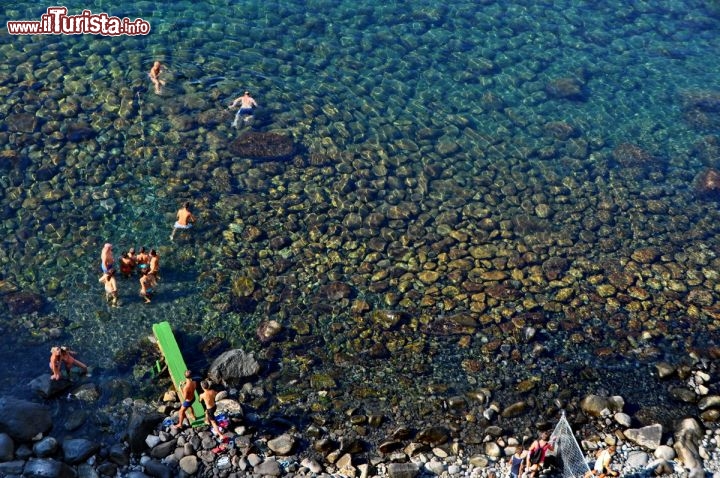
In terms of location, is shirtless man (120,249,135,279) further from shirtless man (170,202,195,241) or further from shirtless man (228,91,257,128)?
shirtless man (228,91,257,128)

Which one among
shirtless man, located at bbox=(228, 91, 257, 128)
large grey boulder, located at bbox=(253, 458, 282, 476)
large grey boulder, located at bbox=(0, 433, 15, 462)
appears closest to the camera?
large grey boulder, located at bbox=(0, 433, 15, 462)

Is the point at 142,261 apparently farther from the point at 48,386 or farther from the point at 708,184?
the point at 708,184

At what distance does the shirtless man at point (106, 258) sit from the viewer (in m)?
24.3

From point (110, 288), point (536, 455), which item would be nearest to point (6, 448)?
point (110, 288)

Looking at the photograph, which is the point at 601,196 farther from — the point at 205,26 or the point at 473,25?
the point at 205,26

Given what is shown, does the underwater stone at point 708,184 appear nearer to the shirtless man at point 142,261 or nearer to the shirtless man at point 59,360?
the shirtless man at point 142,261

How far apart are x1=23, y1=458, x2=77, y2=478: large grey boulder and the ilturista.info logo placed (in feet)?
76.2

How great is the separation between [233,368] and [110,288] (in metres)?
5.44

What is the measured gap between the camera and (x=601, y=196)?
105 feet

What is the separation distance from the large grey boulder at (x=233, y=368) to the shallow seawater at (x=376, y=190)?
0.96 m

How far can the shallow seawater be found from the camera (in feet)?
79.7

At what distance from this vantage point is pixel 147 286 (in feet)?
80.9

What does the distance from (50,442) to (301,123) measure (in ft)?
58.7

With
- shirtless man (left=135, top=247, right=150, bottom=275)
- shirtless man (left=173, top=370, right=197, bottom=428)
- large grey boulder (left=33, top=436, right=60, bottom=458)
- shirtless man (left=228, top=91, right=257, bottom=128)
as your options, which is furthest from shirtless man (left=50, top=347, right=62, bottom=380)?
shirtless man (left=228, top=91, right=257, bottom=128)
